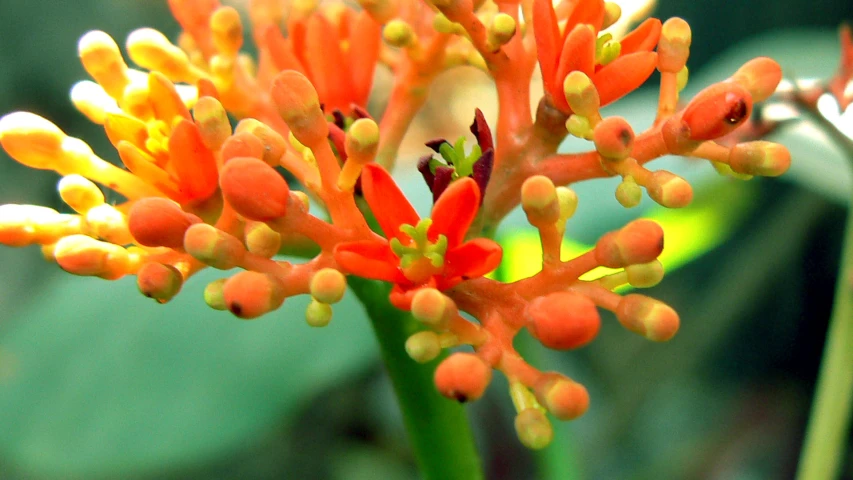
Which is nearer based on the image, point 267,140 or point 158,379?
point 267,140

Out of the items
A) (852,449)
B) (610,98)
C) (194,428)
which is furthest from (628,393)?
(610,98)

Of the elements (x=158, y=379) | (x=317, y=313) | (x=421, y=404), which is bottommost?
(x=158, y=379)

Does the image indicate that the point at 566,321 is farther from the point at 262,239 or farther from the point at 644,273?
the point at 262,239

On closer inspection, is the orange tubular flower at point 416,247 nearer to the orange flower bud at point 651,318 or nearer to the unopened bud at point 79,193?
the orange flower bud at point 651,318

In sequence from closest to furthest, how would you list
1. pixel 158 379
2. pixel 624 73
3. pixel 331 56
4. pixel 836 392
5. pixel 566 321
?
1. pixel 566 321
2. pixel 624 73
3. pixel 331 56
4. pixel 836 392
5. pixel 158 379

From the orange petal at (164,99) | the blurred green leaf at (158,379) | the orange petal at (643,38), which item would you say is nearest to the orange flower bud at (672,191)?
the orange petal at (643,38)

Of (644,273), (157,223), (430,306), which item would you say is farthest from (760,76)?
(157,223)
